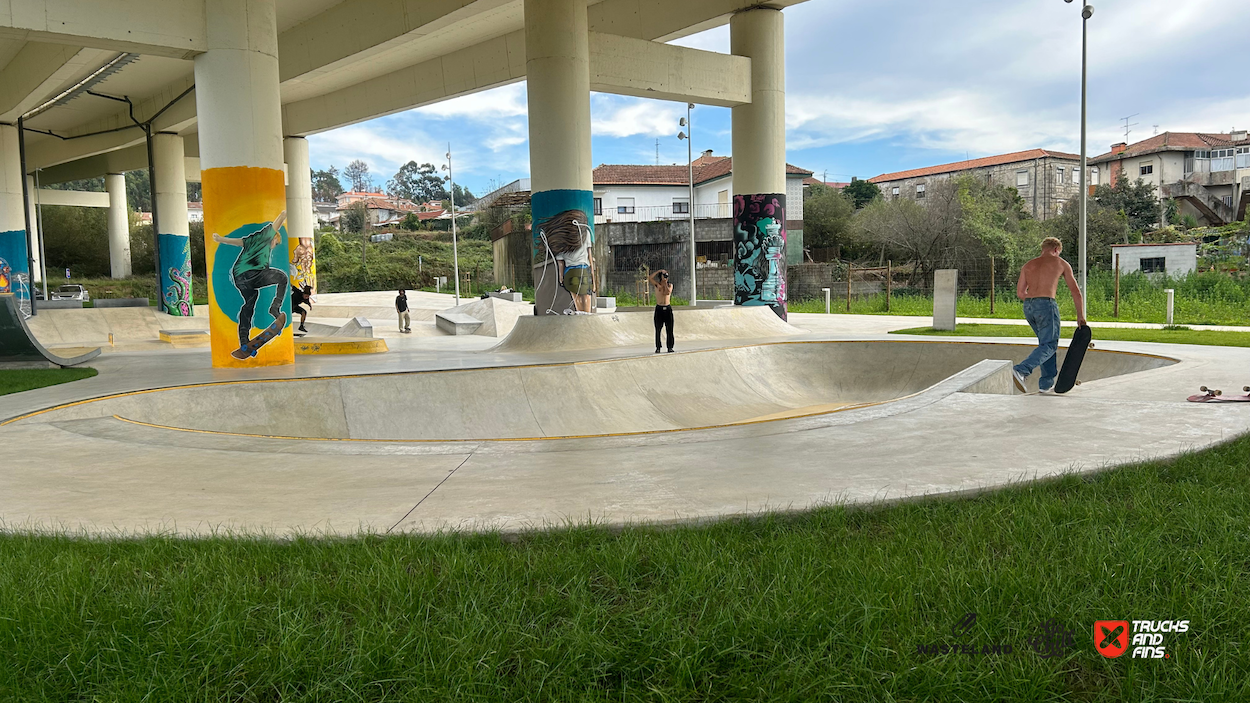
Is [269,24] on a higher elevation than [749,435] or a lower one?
higher

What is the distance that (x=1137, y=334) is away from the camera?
1580cm

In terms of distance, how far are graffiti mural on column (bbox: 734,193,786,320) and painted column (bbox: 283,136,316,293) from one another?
21.6m

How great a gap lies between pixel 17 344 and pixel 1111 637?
15.8m

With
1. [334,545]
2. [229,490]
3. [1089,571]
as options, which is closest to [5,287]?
A: [229,490]

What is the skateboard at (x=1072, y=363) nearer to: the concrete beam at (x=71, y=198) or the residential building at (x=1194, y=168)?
the concrete beam at (x=71, y=198)

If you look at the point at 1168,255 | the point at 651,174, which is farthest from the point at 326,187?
the point at 1168,255

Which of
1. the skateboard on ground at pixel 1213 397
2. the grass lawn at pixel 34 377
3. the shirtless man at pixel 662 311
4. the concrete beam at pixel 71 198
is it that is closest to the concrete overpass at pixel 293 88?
the grass lawn at pixel 34 377

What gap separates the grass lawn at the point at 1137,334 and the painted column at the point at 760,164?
15.5 ft

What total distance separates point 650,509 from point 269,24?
496 inches

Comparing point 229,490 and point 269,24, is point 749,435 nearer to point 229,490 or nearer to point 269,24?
point 229,490

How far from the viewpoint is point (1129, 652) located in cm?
258

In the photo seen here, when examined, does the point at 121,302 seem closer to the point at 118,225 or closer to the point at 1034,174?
the point at 118,225

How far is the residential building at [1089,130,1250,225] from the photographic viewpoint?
50.3 meters

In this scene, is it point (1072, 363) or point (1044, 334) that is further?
point (1044, 334)
